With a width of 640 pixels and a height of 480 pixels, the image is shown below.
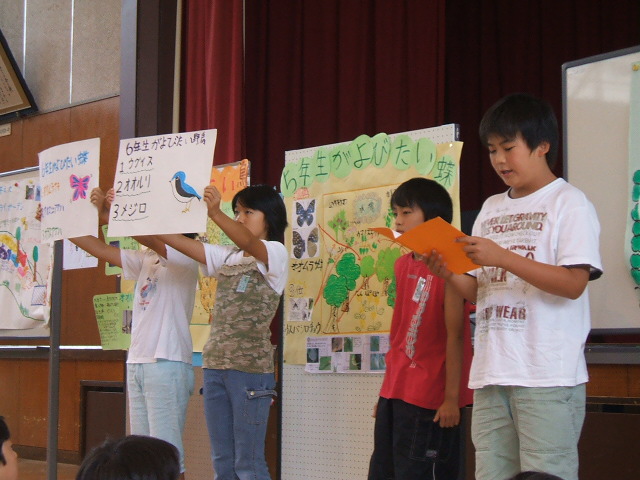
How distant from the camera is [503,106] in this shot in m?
1.85

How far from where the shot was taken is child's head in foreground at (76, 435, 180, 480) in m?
1.20

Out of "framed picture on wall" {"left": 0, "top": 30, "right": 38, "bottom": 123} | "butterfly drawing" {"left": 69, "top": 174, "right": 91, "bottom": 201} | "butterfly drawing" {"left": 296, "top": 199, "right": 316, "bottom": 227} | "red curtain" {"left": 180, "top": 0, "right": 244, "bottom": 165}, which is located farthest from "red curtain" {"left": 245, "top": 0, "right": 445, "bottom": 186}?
"butterfly drawing" {"left": 69, "top": 174, "right": 91, "bottom": 201}

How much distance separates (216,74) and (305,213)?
1.44m

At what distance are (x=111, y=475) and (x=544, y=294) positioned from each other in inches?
38.9

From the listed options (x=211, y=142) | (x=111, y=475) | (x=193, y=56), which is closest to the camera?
(x=111, y=475)

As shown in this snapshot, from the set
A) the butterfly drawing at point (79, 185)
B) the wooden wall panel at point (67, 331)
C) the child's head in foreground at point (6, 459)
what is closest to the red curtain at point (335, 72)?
the wooden wall panel at point (67, 331)

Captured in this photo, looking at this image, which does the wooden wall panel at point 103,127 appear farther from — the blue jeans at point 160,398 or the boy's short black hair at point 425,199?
the boy's short black hair at point 425,199

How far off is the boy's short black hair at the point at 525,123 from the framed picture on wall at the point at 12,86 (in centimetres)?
413

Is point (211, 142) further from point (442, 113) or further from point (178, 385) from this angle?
point (442, 113)

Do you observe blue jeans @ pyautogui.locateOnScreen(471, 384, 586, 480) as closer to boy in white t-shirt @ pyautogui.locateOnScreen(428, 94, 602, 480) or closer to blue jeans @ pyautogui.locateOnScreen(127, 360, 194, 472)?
boy in white t-shirt @ pyautogui.locateOnScreen(428, 94, 602, 480)

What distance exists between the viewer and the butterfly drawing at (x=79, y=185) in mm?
2713

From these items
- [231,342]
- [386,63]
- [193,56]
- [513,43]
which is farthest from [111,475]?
[513,43]

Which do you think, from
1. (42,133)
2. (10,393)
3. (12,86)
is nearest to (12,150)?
(42,133)

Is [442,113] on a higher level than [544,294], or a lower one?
higher
